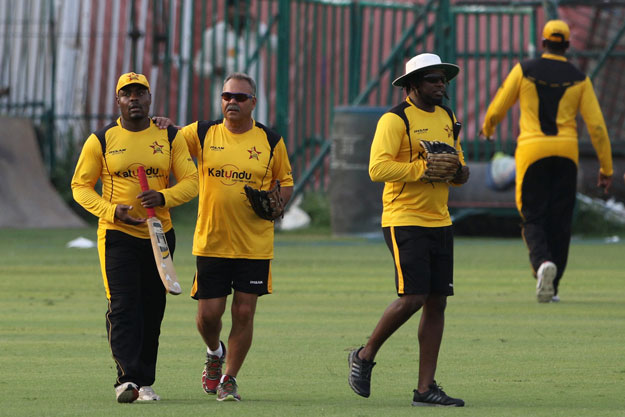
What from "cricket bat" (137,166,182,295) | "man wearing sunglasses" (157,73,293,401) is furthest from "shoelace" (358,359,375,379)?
"cricket bat" (137,166,182,295)

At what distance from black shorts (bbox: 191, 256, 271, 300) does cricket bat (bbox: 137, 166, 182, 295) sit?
11.9 inches

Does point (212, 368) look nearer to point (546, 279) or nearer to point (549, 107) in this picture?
point (546, 279)

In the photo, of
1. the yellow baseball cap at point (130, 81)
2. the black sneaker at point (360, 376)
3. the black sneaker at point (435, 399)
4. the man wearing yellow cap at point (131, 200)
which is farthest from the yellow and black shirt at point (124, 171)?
the black sneaker at point (435, 399)

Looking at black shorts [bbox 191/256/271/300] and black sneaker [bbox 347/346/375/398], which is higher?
black shorts [bbox 191/256/271/300]

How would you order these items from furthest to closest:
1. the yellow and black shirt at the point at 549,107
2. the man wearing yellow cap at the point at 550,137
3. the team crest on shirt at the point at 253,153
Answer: the yellow and black shirt at the point at 549,107 < the man wearing yellow cap at the point at 550,137 < the team crest on shirt at the point at 253,153

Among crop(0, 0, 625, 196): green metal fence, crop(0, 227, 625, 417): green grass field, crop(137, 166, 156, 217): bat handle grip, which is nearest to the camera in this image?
crop(0, 227, 625, 417): green grass field

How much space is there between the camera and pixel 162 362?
935 cm

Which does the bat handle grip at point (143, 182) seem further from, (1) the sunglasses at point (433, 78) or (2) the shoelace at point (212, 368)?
(1) the sunglasses at point (433, 78)

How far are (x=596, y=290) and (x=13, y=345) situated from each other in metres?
5.87

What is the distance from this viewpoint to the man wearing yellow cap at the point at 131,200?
26.3ft

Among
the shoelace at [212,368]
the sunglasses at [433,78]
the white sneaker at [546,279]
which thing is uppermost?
the sunglasses at [433,78]

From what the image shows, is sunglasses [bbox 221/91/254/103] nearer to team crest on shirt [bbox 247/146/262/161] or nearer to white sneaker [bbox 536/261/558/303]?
team crest on shirt [bbox 247/146/262/161]

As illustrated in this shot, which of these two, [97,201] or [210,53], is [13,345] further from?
[210,53]

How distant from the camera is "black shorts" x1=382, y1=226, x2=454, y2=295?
25.9 feet
